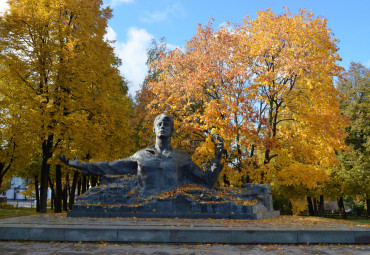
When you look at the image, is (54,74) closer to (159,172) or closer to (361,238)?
(159,172)

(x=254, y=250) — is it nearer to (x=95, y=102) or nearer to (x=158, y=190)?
(x=158, y=190)

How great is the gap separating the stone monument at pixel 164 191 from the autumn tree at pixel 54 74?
3.73 m

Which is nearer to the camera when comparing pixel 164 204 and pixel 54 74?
pixel 164 204

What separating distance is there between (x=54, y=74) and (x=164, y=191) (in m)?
9.82

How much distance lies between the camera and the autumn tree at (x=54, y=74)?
16625 mm

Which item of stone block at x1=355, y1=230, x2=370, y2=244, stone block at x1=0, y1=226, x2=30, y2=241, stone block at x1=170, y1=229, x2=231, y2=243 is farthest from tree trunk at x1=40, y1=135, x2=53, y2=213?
stone block at x1=355, y1=230, x2=370, y2=244

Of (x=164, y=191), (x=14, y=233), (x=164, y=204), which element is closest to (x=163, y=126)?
(x=164, y=191)

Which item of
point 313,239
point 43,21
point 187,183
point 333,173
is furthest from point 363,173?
point 43,21

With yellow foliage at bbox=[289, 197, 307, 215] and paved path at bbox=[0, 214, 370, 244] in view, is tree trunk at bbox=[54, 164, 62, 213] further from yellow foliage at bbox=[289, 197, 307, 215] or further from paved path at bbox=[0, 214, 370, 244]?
yellow foliage at bbox=[289, 197, 307, 215]

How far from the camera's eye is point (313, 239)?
7977mm

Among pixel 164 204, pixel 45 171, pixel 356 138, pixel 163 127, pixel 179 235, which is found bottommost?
pixel 179 235

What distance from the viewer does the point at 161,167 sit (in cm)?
1283

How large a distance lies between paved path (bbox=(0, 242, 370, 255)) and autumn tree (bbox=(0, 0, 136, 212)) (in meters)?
8.70

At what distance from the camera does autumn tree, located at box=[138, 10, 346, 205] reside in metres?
16.9
